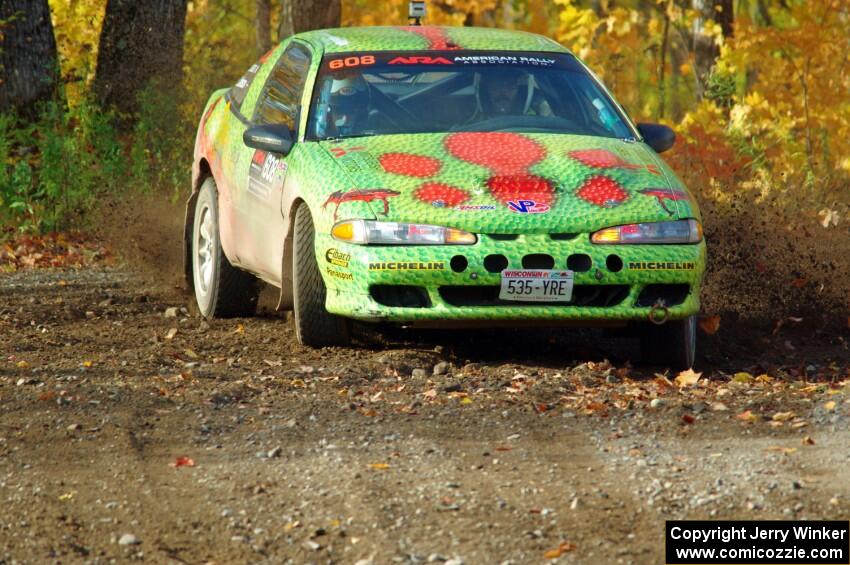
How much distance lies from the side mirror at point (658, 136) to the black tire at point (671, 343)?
1.14 m

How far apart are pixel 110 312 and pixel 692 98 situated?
21.0m

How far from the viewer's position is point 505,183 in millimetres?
7473

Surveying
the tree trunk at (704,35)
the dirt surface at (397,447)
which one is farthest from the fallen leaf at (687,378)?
the tree trunk at (704,35)

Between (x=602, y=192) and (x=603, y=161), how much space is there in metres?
0.37

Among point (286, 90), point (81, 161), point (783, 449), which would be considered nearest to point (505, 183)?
point (286, 90)

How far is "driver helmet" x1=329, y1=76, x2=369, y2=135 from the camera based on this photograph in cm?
832

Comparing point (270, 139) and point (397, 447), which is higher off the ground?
point (270, 139)

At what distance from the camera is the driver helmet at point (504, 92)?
858 cm

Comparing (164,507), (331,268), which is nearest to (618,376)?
(331,268)

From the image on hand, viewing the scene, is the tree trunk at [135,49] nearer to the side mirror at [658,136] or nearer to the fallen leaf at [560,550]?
the side mirror at [658,136]

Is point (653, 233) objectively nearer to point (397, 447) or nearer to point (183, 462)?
point (397, 447)

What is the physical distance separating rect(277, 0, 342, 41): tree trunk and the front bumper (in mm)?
8309

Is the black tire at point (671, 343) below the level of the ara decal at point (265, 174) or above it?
below

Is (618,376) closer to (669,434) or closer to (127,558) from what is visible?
(669,434)
